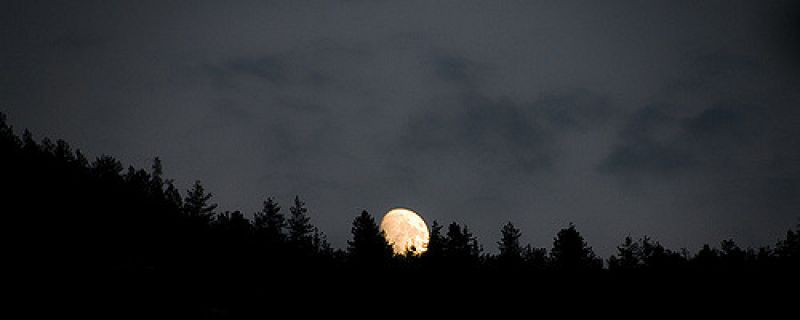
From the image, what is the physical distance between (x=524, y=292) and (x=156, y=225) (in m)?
29.7

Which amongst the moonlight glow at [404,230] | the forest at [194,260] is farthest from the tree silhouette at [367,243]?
the moonlight glow at [404,230]

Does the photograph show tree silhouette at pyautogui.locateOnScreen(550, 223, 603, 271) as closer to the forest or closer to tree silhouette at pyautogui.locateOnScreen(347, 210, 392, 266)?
the forest

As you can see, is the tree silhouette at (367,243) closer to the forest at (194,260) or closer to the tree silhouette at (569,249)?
the forest at (194,260)

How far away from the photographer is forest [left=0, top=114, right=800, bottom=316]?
26500mm

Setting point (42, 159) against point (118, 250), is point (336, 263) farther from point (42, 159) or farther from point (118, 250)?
point (42, 159)

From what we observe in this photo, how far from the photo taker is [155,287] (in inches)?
1097

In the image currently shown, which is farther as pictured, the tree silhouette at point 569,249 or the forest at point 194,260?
the tree silhouette at point 569,249

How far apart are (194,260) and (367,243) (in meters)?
15.7

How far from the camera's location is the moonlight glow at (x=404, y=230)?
60938 mm

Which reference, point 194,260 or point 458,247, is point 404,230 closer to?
point 458,247

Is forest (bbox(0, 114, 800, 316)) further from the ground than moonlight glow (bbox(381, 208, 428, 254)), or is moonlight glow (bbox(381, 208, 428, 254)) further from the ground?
moonlight glow (bbox(381, 208, 428, 254))

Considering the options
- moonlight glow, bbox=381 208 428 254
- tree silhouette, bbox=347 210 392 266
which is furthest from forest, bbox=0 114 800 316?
moonlight glow, bbox=381 208 428 254

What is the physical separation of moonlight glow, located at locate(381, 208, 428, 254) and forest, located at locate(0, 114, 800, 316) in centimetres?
848

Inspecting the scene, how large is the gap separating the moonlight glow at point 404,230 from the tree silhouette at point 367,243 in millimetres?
9782
